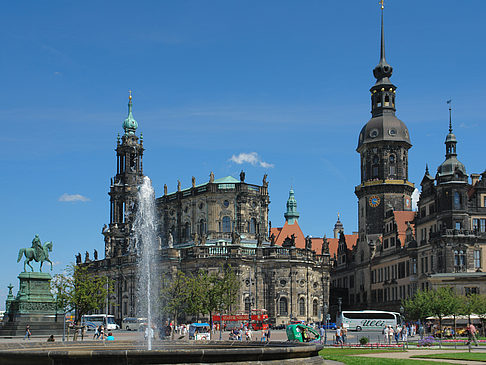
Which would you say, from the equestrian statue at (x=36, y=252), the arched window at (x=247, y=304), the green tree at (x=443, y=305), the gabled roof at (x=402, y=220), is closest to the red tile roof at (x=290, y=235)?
the arched window at (x=247, y=304)

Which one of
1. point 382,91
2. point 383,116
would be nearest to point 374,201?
point 383,116

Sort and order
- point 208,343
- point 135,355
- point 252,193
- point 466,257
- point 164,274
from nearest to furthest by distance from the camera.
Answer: point 135,355, point 208,343, point 466,257, point 164,274, point 252,193

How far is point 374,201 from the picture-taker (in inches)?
4001

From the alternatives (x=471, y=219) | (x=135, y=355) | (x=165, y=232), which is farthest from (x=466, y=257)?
(x=135, y=355)

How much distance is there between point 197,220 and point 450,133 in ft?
134

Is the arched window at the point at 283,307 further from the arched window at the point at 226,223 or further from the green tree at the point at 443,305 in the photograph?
the green tree at the point at 443,305

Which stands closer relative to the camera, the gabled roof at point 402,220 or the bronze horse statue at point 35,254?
the bronze horse statue at point 35,254

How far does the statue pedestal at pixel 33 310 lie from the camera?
49.3 metres

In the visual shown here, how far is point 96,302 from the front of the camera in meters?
54.7

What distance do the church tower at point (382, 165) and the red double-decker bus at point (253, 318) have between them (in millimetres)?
21929

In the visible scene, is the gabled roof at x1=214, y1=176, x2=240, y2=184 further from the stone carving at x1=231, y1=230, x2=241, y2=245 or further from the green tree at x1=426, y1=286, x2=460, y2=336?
the green tree at x1=426, y1=286, x2=460, y2=336

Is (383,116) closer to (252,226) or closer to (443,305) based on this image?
(252,226)

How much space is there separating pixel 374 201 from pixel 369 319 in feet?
100

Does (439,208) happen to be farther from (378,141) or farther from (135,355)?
(135,355)
